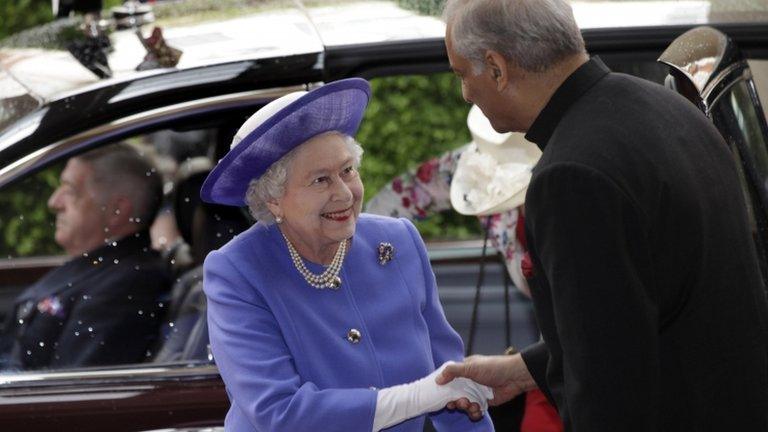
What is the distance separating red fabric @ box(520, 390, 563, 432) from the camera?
158 inches

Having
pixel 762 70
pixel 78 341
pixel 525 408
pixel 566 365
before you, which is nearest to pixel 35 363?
pixel 78 341

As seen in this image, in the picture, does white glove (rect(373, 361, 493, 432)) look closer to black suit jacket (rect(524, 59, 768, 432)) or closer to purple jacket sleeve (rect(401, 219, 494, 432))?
purple jacket sleeve (rect(401, 219, 494, 432))

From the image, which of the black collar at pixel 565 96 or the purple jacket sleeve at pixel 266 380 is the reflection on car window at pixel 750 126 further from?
the purple jacket sleeve at pixel 266 380

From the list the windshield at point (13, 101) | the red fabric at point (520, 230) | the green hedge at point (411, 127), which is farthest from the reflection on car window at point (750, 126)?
the green hedge at point (411, 127)

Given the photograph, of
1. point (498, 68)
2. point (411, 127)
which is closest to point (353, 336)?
point (498, 68)

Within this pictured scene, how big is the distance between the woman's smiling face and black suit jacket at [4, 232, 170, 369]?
0.85m

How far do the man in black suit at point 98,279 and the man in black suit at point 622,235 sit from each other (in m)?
1.33

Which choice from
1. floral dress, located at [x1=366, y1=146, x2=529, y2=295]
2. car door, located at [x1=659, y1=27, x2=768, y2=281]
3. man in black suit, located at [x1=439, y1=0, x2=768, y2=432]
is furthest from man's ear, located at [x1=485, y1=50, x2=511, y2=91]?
floral dress, located at [x1=366, y1=146, x2=529, y2=295]

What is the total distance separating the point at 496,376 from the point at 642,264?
72 centimetres

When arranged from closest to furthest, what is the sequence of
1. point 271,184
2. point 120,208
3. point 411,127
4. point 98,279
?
point 271,184, point 98,279, point 120,208, point 411,127

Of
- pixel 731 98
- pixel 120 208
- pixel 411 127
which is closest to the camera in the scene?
pixel 731 98

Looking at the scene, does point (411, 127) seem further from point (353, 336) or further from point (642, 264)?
point (642, 264)

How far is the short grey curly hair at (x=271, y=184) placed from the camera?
309 cm

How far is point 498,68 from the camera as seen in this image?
9.03ft
